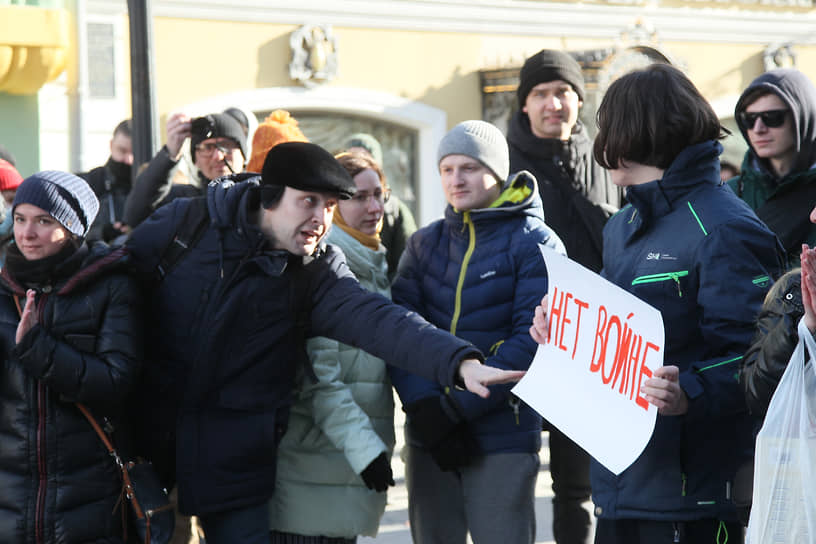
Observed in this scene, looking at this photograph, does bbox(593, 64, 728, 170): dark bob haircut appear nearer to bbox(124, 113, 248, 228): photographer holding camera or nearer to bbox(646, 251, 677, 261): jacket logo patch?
bbox(646, 251, 677, 261): jacket logo patch

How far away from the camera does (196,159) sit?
184 inches

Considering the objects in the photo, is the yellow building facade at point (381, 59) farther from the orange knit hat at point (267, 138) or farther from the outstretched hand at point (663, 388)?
the outstretched hand at point (663, 388)

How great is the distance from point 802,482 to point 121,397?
6.23 feet

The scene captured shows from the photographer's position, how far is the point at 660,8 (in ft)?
50.6

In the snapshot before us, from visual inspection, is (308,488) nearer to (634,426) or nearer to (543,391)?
(543,391)

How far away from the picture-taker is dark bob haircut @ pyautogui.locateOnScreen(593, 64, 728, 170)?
2.84 m

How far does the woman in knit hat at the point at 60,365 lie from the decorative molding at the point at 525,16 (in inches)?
376

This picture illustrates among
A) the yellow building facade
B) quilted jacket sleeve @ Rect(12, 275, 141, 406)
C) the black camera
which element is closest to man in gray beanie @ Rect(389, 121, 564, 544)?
quilted jacket sleeve @ Rect(12, 275, 141, 406)

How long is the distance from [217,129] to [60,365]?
68.8 inches

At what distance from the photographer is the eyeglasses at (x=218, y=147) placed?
4598 millimetres

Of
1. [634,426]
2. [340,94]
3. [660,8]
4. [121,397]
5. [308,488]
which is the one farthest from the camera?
[660,8]

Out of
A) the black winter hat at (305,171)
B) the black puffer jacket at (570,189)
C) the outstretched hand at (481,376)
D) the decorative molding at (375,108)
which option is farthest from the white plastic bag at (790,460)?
the decorative molding at (375,108)

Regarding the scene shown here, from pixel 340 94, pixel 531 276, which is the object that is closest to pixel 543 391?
pixel 531 276

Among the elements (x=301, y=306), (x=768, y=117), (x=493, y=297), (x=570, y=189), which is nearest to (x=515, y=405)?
(x=493, y=297)
